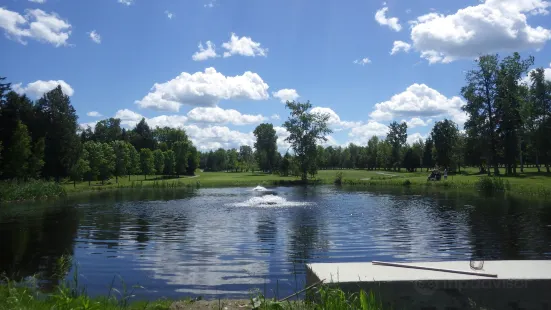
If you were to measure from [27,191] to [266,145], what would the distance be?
90.2 metres

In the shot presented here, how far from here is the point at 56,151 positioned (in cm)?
6350

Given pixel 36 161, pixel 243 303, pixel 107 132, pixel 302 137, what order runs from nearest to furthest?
pixel 243 303 < pixel 36 161 < pixel 302 137 < pixel 107 132

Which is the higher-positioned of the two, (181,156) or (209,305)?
(181,156)

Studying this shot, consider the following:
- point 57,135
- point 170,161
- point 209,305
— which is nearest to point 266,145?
point 170,161

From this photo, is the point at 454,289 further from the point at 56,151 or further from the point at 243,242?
the point at 56,151

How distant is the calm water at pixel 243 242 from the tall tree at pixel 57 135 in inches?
1427

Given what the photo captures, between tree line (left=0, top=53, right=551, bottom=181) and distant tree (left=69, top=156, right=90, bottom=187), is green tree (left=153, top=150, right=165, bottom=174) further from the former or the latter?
distant tree (left=69, top=156, right=90, bottom=187)

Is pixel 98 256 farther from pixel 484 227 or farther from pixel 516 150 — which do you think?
pixel 516 150

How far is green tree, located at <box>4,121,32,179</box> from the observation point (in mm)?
48719

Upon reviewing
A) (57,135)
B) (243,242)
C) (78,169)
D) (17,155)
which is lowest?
(243,242)

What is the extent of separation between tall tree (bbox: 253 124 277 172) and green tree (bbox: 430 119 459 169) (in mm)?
48651

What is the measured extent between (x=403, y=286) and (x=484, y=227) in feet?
56.9

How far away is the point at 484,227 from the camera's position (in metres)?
21.1

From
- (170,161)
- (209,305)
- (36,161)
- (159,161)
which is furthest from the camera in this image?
(170,161)
